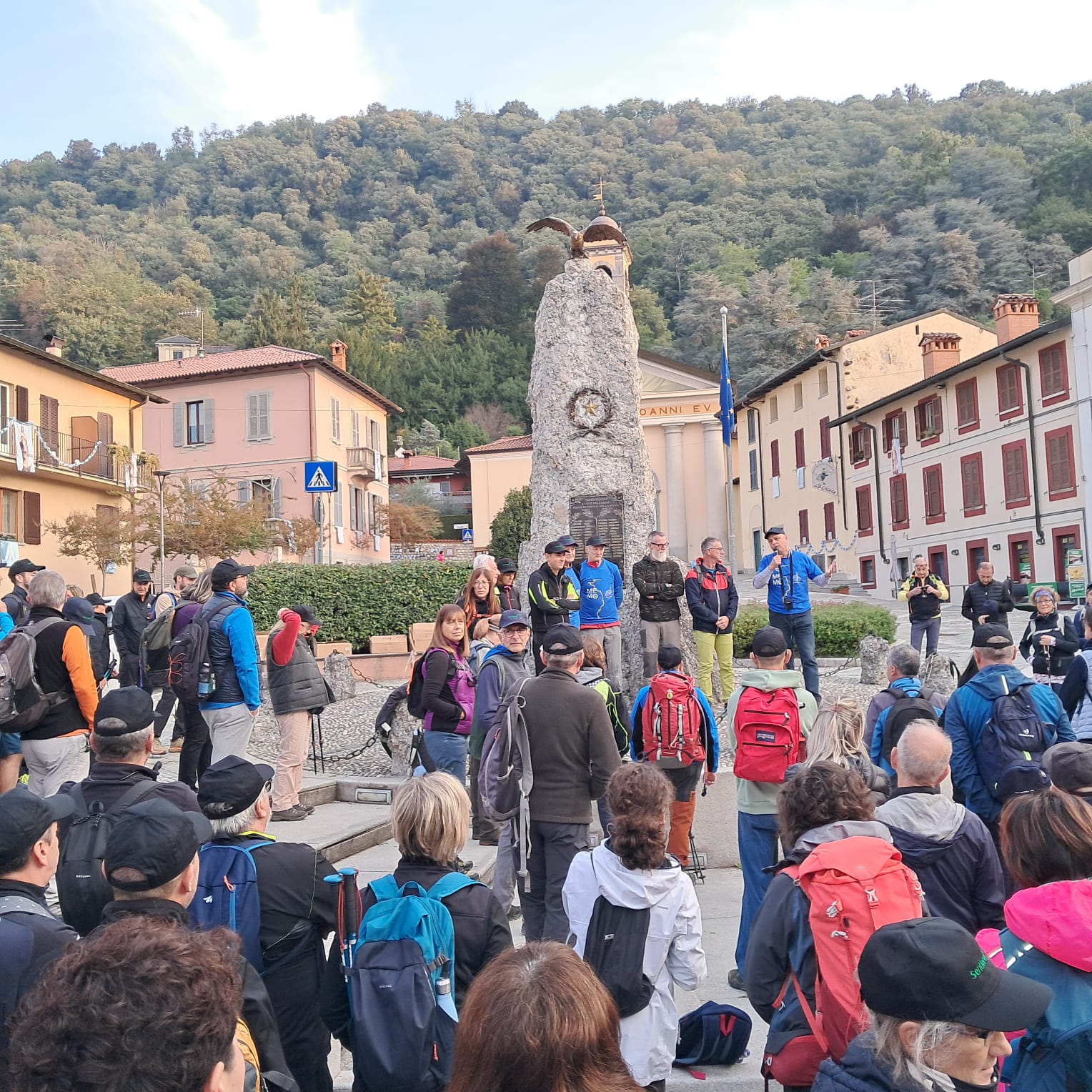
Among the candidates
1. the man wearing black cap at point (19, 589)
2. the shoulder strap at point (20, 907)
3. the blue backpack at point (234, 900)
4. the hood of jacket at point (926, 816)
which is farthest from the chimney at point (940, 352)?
the shoulder strap at point (20, 907)

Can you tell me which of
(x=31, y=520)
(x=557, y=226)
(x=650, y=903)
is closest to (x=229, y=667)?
(x=650, y=903)

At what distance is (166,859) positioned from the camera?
109 inches

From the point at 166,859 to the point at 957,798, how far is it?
458cm

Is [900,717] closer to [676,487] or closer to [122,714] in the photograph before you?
[122,714]

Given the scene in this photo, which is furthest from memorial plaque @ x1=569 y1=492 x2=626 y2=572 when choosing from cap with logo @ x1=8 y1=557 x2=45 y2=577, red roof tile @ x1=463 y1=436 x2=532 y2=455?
red roof tile @ x1=463 y1=436 x2=532 y2=455

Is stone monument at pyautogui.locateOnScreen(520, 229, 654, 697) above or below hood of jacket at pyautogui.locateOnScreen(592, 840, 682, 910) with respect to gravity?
above

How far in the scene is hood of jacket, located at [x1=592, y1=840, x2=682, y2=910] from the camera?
3.61 meters

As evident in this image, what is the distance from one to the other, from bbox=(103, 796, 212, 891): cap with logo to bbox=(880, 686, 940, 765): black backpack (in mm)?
4125

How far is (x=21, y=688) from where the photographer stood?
6.30 metres

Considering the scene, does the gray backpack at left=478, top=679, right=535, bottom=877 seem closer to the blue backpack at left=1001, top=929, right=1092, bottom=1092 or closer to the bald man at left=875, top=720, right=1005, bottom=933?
the bald man at left=875, top=720, right=1005, bottom=933

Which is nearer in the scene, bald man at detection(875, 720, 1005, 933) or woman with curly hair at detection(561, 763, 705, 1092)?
woman with curly hair at detection(561, 763, 705, 1092)

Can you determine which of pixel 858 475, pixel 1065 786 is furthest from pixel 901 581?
pixel 1065 786

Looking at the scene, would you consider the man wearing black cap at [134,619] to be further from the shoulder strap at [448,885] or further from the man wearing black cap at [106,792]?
the shoulder strap at [448,885]

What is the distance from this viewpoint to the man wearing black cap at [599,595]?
34.7 feet
